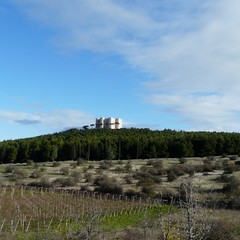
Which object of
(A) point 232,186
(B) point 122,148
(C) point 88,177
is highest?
(B) point 122,148

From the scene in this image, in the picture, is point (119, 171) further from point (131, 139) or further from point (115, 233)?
point (115, 233)

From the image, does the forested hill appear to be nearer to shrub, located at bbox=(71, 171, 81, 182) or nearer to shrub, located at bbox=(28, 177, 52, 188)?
shrub, located at bbox=(71, 171, 81, 182)

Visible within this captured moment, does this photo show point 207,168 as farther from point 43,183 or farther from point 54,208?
point 54,208

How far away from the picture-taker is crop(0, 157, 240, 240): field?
1900cm

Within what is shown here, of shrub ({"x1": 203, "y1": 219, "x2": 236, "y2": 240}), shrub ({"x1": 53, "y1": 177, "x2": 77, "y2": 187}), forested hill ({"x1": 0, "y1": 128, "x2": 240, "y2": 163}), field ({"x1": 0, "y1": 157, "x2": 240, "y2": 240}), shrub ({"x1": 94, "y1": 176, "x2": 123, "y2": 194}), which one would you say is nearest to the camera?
field ({"x1": 0, "y1": 157, "x2": 240, "y2": 240})

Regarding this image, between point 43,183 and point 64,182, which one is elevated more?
point 64,182

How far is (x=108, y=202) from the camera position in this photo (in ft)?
117

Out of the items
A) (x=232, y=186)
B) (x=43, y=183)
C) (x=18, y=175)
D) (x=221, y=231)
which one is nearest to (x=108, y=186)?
(x=43, y=183)

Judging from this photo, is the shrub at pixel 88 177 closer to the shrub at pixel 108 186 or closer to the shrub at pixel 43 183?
the shrub at pixel 108 186

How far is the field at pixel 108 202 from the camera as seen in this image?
19000 millimetres

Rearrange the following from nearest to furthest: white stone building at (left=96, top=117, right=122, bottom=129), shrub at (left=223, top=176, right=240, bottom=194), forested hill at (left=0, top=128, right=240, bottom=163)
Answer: shrub at (left=223, top=176, right=240, bottom=194) < forested hill at (left=0, top=128, right=240, bottom=163) < white stone building at (left=96, top=117, right=122, bottom=129)

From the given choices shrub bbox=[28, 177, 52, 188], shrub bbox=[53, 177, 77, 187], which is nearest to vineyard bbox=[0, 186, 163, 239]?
shrub bbox=[53, 177, 77, 187]

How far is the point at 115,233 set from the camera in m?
20.5

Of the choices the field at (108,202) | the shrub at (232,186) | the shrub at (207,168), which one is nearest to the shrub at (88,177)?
the field at (108,202)
